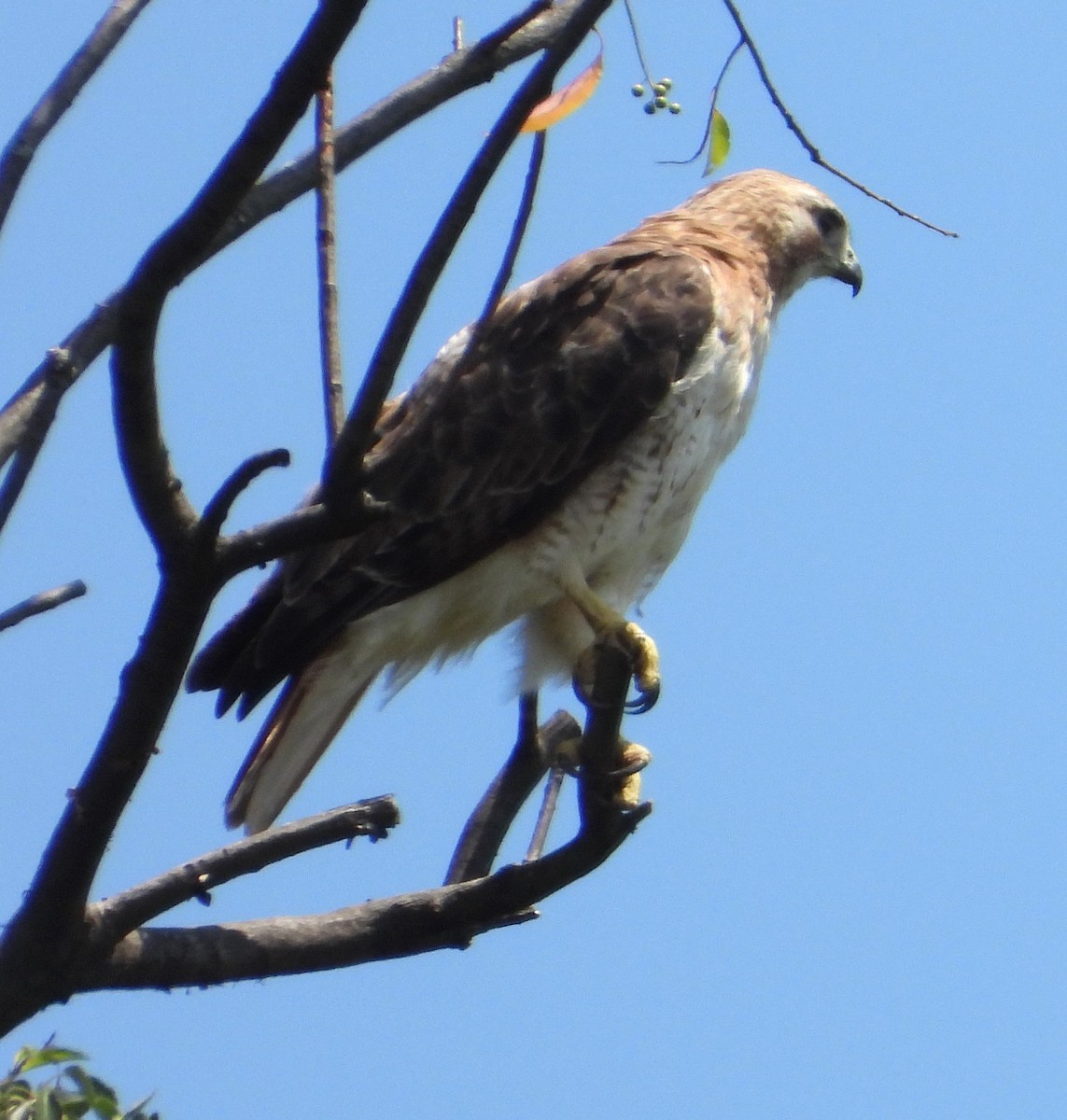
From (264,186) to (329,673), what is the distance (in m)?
1.59

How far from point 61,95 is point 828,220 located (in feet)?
10.3

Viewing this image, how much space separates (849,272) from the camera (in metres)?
5.62

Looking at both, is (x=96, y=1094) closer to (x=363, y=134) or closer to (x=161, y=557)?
(x=161, y=557)

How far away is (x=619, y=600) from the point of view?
15.6 feet

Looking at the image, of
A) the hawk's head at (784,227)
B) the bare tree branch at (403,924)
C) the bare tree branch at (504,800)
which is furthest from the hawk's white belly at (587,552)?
the bare tree branch at (403,924)

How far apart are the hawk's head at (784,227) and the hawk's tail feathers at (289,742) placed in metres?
1.86

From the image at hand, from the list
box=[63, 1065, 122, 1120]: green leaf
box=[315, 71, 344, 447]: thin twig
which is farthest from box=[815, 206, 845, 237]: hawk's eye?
box=[63, 1065, 122, 1120]: green leaf

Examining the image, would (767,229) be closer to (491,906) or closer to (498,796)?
(498,796)

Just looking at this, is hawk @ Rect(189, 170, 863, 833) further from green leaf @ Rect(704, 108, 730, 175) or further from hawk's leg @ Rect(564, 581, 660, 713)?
green leaf @ Rect(704, 108, 730, 175)

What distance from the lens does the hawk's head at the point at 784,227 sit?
540 cm

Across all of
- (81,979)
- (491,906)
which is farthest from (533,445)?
(81,979)

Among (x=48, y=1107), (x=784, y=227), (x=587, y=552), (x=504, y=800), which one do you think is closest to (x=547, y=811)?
(x=504, y=800)

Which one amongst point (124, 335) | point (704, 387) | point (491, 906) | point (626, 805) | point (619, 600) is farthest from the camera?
point (619, 600)

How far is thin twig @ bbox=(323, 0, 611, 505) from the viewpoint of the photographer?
245 centimetres
